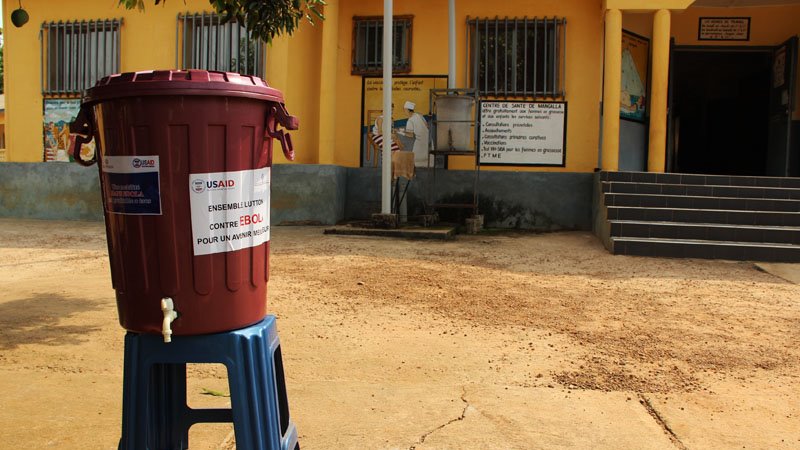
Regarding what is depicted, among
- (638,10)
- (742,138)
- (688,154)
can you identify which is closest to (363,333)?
(638,10)

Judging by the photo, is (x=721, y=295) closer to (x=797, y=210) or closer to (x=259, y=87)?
(x=797, y=210)

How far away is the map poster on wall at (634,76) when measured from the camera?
11.3m

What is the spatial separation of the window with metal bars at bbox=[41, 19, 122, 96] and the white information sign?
10.8 metres

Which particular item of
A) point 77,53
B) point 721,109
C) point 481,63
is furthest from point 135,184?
point 721,109

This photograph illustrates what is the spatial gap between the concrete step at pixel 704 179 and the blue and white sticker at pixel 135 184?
864cm

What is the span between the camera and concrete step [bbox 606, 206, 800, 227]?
28.9 feet

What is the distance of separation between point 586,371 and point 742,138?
42.5ft

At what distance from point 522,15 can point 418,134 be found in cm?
255

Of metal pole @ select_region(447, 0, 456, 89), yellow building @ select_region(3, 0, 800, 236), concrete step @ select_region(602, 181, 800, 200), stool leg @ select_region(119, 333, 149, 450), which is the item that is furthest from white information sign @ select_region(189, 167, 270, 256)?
yellow building @ select_region(3, 0, 800, 236)

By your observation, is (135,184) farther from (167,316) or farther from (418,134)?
(418,134)

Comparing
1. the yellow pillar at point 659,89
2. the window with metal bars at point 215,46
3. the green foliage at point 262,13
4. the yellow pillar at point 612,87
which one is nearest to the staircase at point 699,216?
the yellow pillar at point 612,87

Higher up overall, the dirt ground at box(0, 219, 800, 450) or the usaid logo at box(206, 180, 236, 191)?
the usaid logo at box(206, 180, 236, 191)

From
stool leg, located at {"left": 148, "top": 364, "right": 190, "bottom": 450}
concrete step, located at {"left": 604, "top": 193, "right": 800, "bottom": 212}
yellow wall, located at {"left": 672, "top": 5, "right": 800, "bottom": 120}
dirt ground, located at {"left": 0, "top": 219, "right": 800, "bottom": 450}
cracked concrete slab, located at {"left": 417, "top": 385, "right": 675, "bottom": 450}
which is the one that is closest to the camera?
stool leg, located at {"left": 148, "top": 364, "right": 190, "bottom": 450}

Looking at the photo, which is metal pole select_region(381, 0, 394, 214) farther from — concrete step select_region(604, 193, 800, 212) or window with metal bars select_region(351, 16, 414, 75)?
concrete step select_region(604, 193, 800, 212)
